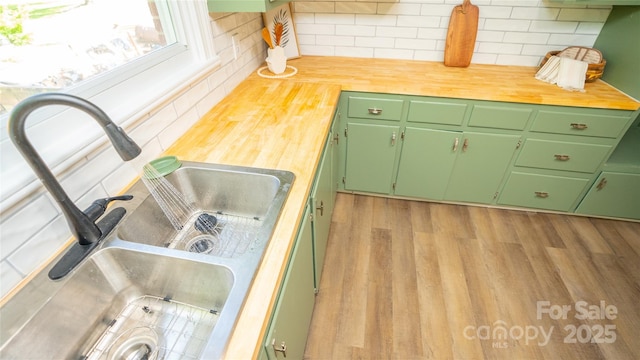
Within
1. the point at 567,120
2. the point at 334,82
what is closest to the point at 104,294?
the point at 334,82

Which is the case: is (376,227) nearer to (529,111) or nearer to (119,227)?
(529,111)

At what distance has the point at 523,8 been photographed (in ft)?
6.29

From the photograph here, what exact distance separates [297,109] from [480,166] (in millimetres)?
1305

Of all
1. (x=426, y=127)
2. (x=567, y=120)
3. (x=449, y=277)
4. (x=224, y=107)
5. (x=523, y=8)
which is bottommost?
(x=449, y=277)

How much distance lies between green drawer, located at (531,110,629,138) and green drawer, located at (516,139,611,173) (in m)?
0.08

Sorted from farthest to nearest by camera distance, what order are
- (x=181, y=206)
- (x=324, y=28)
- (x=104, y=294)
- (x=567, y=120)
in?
(x=324, y=28) → (x=567, y=120) → (x=181, y=206) → (x=104, y=294)

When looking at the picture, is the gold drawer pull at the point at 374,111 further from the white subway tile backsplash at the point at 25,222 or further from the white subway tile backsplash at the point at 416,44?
the white subway tile backsplash at the point at 25,222

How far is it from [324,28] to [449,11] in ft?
2.89

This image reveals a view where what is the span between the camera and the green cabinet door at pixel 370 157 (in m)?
1.95

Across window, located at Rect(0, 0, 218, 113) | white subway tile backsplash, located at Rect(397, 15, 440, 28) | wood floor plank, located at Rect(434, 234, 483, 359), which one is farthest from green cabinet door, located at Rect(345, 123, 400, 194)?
window, located at Rect(0, 0, 218, 113)

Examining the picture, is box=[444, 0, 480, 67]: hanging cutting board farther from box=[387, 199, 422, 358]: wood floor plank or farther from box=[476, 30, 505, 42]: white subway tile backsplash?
box=[387, 199, 422, 358]: wood floor plank

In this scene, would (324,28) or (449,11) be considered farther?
(324,28)

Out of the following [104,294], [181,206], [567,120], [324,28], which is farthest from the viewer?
[324,28]

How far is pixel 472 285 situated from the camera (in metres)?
1.69
